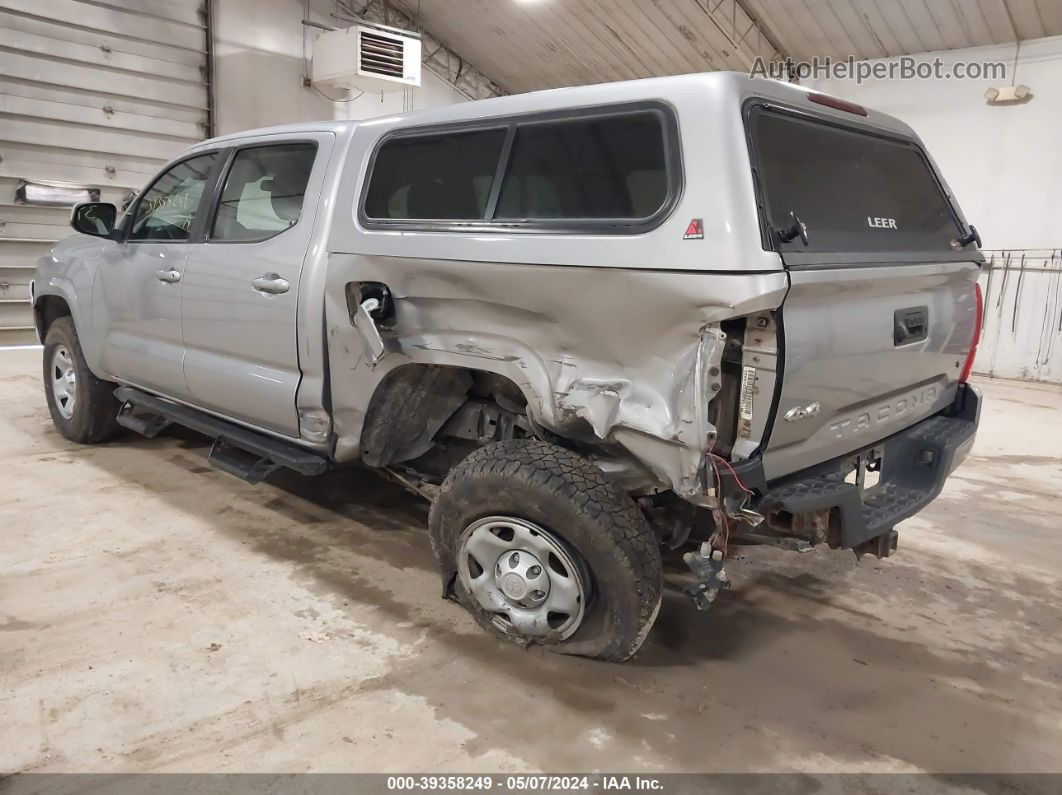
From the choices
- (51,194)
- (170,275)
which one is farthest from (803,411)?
(51,194)

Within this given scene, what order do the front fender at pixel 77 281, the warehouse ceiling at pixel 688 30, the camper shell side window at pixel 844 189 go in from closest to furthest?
the camper shell side window at pixel 844 189
the front fender at pixel 77 281
the warehouse ceiling at pixel 688 30

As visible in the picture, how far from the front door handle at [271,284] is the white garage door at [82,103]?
7.41 m

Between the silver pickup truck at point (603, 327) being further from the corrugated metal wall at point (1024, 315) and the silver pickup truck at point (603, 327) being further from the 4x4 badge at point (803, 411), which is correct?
the corrugated metal wall at point (1024, 315)

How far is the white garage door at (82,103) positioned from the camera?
28.8ft

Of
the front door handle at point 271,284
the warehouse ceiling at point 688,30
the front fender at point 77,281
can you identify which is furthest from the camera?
the warehouse ceiling at point 688,30

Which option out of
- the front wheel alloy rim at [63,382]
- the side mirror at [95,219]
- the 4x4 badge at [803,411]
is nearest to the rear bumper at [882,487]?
the 4x4 badge at [803,411]

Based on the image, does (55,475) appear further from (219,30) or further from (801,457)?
(219,30)

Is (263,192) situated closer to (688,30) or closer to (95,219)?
(95,219)

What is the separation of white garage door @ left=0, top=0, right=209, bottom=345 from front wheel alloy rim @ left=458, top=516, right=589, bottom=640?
885 centimetres

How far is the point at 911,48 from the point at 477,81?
268 inches

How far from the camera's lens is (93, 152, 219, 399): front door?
3.99m

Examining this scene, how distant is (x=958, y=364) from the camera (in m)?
3.25

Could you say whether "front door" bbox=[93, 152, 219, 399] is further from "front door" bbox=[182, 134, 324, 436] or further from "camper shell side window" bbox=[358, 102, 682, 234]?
"camper shell side window" bbox=[358, 102, 682, 234]

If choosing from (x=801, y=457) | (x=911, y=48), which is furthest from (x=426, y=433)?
(x=911, y=48)
